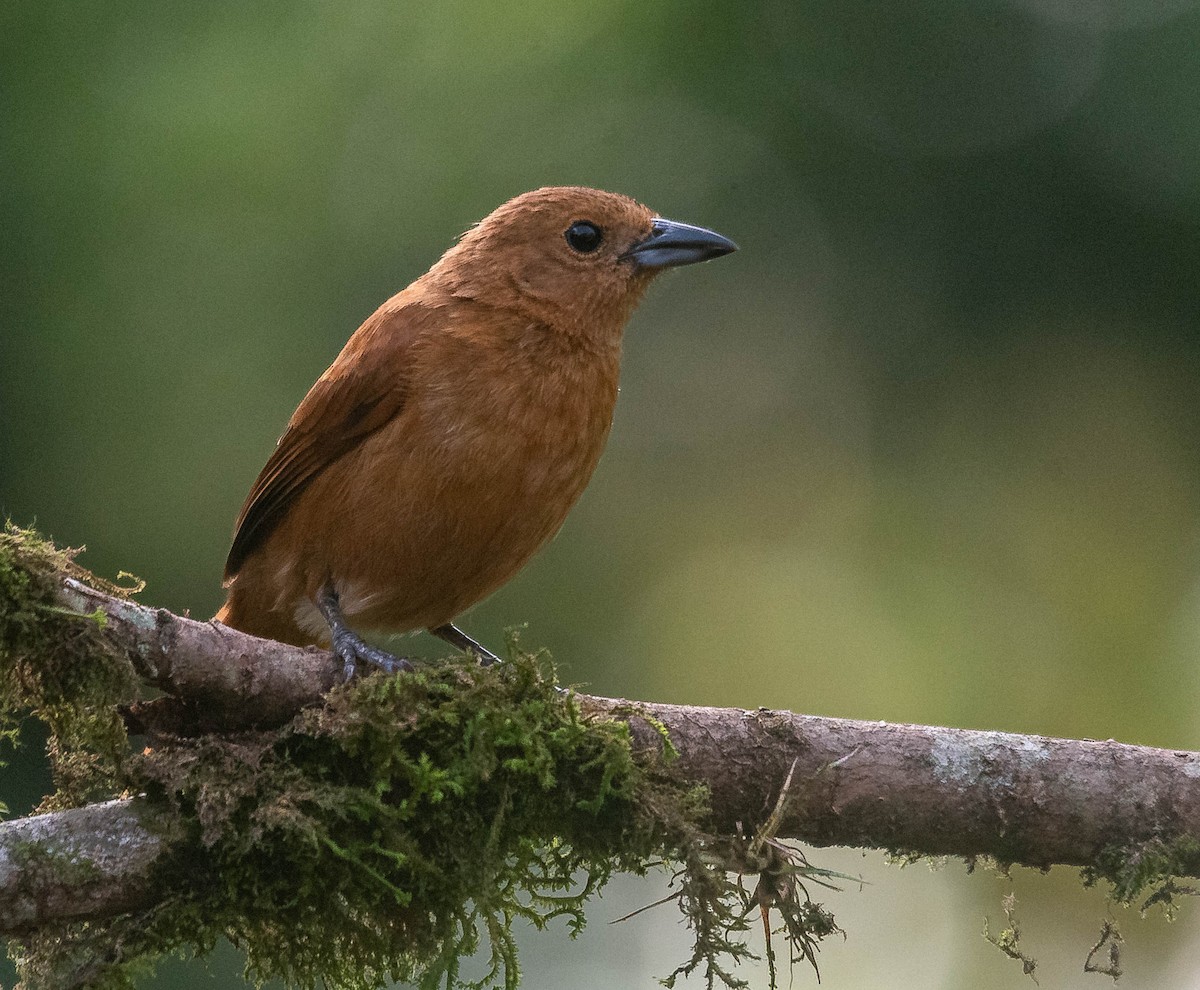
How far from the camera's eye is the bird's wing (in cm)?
381

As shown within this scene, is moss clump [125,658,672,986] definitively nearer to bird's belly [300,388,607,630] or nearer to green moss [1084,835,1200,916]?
bird's belly [300,388,607,630]

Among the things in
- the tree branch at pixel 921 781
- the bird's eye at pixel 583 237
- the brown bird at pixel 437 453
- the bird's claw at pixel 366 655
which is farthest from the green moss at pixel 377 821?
the bird's eye at pixel 583 237

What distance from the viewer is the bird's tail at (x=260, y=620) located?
400cm

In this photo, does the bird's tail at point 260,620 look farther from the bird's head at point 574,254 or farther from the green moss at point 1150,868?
the green moss at point 1150,868

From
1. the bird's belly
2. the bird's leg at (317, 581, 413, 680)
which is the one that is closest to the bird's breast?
the bird's belly

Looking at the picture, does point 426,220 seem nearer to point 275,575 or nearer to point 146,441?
point 146,441

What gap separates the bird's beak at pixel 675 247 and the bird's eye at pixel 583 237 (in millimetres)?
106

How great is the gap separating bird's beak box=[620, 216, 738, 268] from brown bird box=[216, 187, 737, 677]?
3.8 inches

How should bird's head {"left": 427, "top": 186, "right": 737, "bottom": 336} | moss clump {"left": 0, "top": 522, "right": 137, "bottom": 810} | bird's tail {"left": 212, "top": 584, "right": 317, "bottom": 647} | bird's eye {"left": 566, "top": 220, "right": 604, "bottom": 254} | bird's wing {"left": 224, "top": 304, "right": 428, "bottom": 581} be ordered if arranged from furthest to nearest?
bird's eye {"left": 566, "top": 220, "right": 604, "bottom": 254}
bird's head {"left": 427, "top": 186, "right": 737, "bottom": 336}
bird's tail {"left": 212, "top": 584, "right": 317, "bottom": 647}
bird's wing {"left": 224, "top": 304, "right": 428, "bottom": 581}
moss clump {"left": 0, "top": 522, "right": 137, "bottom": 810}

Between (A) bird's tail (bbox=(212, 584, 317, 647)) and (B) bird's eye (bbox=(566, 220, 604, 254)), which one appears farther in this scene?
(B) bird's eye (bbox=(566, 220, 604, 254))

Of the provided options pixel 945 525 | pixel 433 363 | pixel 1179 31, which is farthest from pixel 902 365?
pixel 433 363

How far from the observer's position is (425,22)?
5.76 m

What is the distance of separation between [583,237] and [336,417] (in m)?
1.09

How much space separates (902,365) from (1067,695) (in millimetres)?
1615
